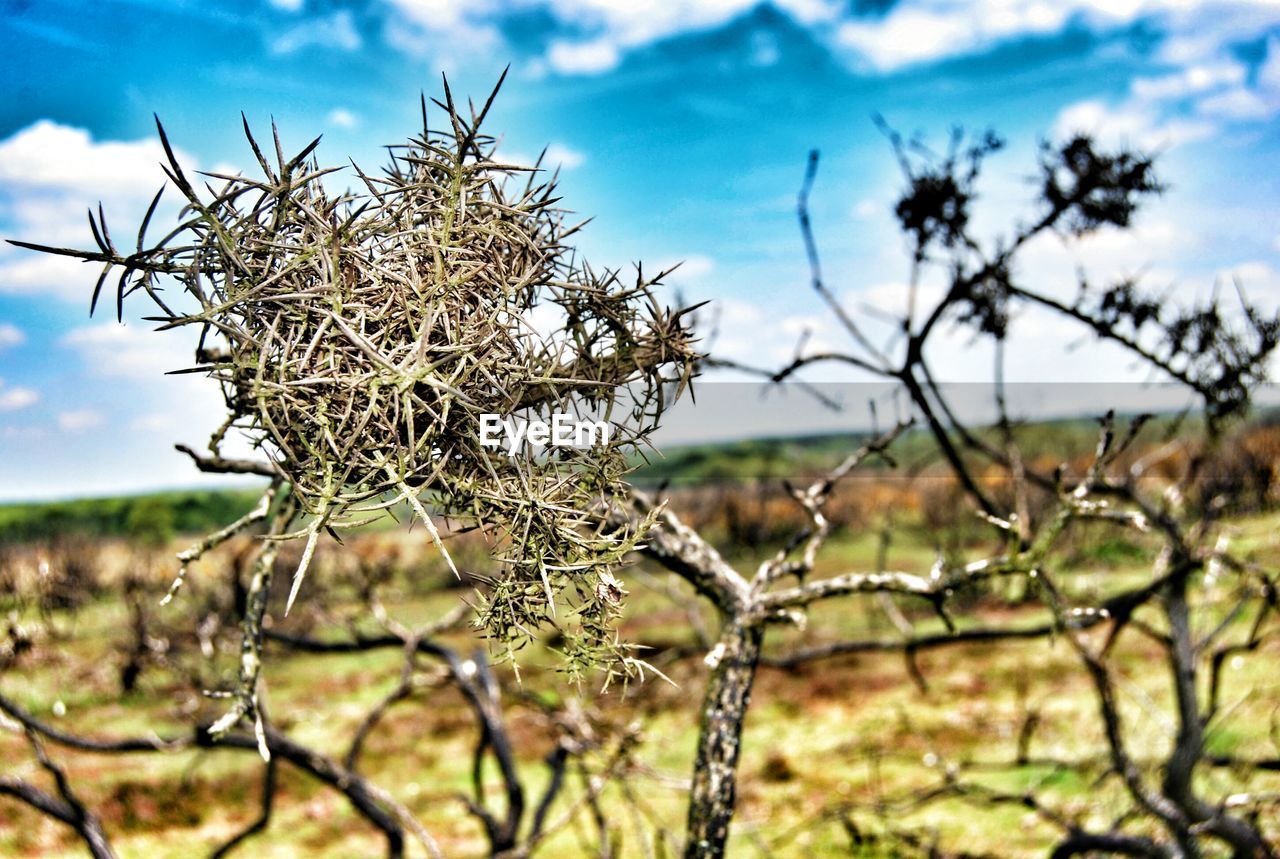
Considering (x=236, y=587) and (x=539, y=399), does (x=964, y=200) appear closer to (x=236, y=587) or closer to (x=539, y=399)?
(x=539, y=399)

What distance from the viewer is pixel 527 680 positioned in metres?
17.5

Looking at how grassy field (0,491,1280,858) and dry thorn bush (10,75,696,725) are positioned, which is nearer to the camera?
dry thorn bush (10,75,696,725)

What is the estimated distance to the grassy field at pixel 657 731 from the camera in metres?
10.1

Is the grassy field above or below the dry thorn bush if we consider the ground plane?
below

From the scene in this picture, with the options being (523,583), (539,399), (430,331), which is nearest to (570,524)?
(523,583)

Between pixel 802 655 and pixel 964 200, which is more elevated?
pixel 964 200

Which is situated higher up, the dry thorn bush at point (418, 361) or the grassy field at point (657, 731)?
the dry thorn bush at point (418, 361)

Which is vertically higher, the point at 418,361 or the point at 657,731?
the point at 418,361

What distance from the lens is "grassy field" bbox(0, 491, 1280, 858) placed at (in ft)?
33.1

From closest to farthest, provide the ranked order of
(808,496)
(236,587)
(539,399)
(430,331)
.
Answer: (430,331), (539,399), (808,496), (236,587)

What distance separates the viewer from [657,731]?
14.1 metres

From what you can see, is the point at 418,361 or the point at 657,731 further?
the point at 657,731

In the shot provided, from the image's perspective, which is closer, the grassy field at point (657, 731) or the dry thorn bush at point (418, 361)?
the dry thorn bush at point (418, 361)

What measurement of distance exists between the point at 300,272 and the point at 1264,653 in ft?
55.4
